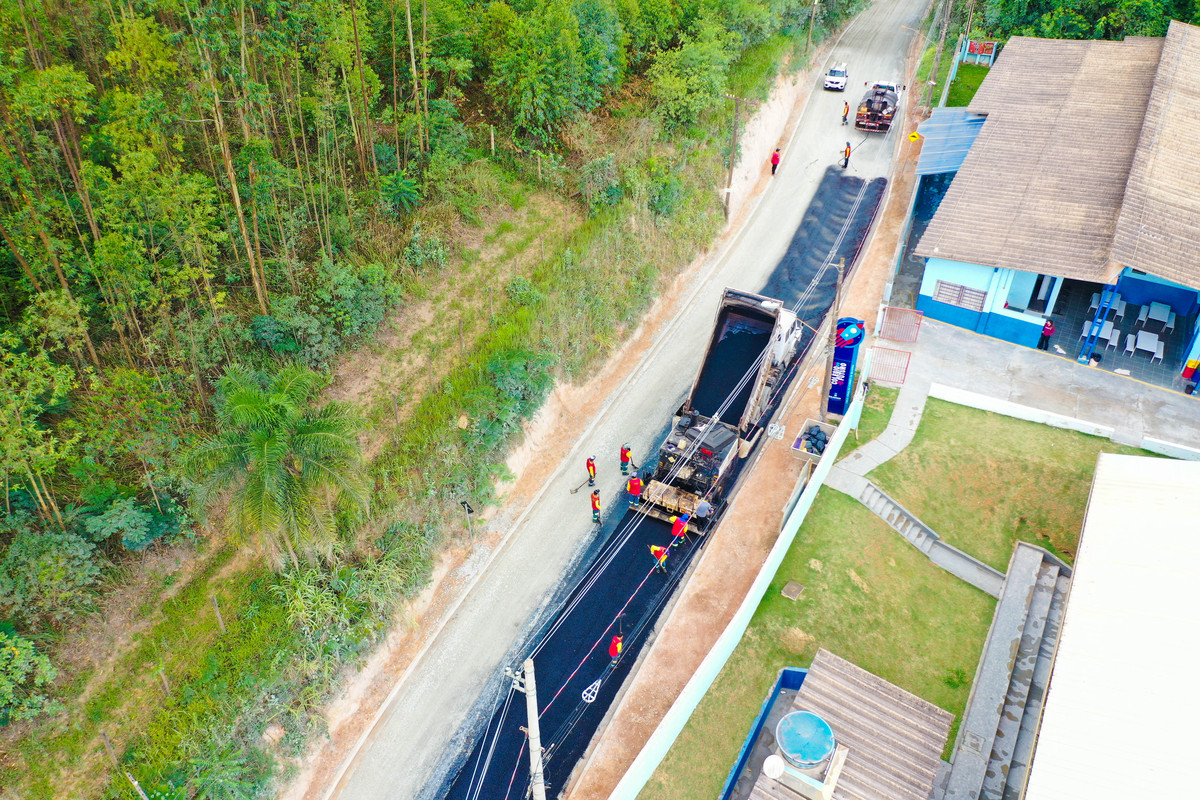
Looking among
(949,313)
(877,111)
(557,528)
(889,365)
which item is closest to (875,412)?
(889,365)

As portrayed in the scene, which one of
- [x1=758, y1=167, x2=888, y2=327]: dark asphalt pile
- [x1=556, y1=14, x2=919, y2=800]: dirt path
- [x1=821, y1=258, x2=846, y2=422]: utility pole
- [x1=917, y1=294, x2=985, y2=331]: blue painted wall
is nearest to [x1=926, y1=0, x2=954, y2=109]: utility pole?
[x1=758, y1=167, x2=888, y2=327]: dark asphalt pile

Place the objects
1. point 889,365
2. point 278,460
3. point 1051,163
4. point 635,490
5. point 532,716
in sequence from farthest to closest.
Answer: point 1051,163, point 889,365, point 635,490, point 278,460, point 532,716

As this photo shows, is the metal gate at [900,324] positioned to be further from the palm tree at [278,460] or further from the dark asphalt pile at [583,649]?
the palm tree at [278,460]

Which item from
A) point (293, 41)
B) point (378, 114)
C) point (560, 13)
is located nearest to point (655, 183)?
point (560, 13)

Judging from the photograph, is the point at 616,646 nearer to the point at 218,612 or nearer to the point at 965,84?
the point at 218,612

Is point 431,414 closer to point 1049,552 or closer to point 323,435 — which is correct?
point 323,435

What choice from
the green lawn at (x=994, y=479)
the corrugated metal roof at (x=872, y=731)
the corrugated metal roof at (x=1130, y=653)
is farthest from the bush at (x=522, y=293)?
the corrugated metal roof at (x=1130, y=653)
